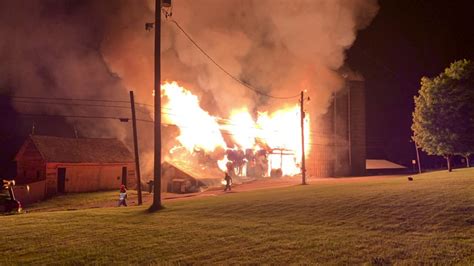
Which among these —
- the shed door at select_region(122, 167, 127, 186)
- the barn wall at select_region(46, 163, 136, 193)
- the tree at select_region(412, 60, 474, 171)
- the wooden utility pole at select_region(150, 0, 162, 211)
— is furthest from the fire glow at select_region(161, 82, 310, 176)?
the wooden utility pole at select_region(150, 0, 162, 211)

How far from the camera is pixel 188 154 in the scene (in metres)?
52.2

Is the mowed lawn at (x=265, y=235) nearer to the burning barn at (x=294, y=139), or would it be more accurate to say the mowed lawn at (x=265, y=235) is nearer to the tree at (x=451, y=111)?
the tree at (x=451, y=111)

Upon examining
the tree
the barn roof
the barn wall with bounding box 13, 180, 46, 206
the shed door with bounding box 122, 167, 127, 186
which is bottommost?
the barn wall with bounding box 13, 180, 46, 206

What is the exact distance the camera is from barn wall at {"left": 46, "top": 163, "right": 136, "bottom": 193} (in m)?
39.5

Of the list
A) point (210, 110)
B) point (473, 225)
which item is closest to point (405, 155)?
point (210, 110)

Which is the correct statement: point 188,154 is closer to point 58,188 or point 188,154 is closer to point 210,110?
point 210,110

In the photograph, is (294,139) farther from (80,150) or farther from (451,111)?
(80,150)

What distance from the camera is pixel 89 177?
4184 cm

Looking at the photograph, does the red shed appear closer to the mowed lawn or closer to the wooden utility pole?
the wooden utility pole

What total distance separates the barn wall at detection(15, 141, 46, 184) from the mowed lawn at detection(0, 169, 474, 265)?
28151mm

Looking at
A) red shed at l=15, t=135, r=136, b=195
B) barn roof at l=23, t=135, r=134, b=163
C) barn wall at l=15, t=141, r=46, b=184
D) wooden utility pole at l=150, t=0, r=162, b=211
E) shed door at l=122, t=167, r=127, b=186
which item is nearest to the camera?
wooden utility pole at l=150, t=0, r=162, b=211

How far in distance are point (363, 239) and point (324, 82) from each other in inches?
2070

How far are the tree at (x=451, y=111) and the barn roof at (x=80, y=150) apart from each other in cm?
3408

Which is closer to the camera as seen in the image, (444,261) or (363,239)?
(444,261)
